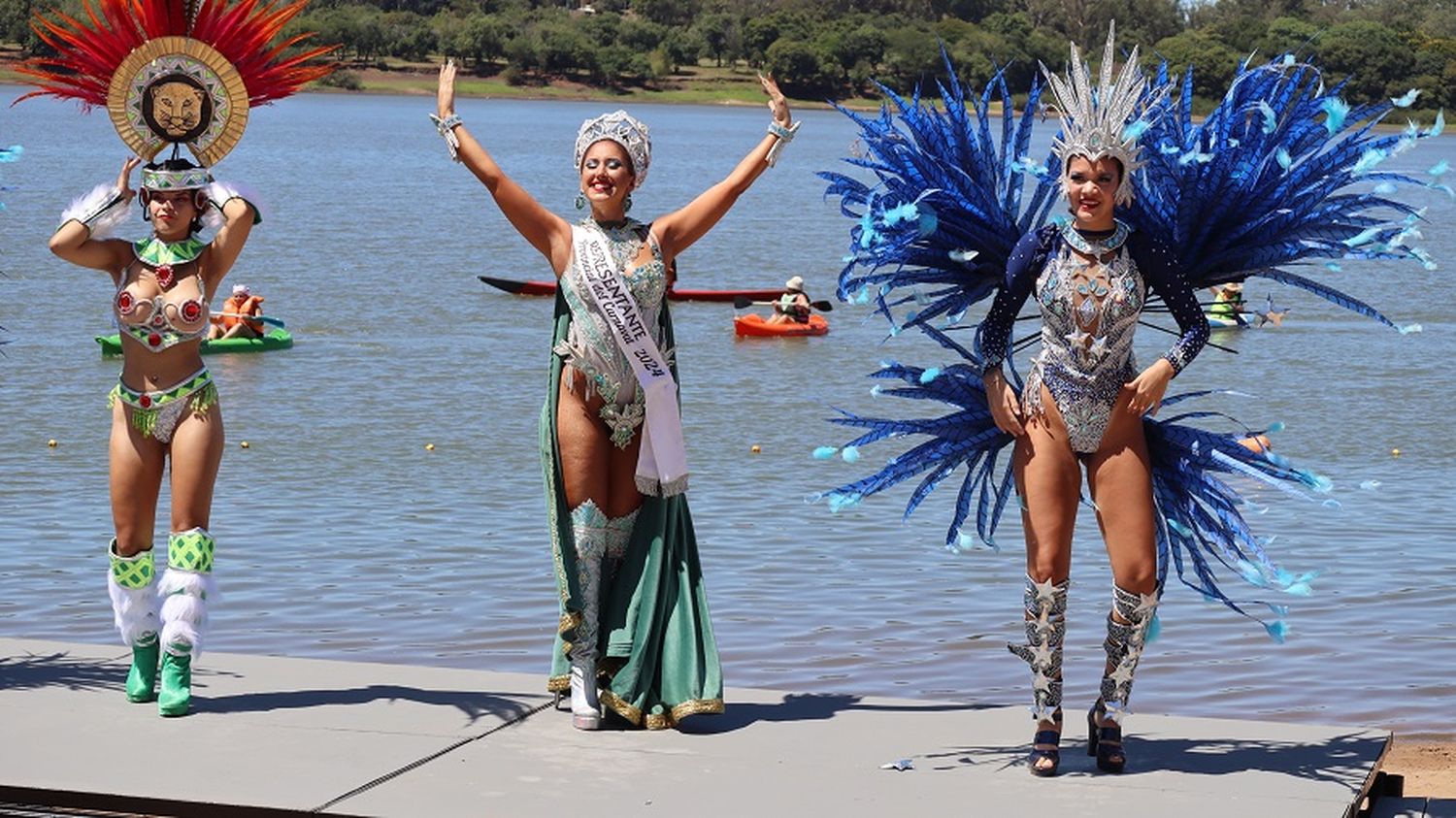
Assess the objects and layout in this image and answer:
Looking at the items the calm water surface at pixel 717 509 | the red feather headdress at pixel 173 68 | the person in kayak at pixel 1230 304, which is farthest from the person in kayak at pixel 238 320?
the red feather headdress at pixel 173 68

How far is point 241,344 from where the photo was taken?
79.4ft

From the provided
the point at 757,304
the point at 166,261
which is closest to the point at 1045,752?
the point at 166,261

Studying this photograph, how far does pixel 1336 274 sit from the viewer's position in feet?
143

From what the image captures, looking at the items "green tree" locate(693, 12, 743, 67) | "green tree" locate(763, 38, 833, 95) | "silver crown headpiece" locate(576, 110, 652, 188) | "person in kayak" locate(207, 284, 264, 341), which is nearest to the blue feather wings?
"silver crown headpiece" locate(576, 110, 652, 188)

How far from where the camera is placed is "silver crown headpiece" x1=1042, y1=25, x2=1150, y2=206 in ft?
21.7

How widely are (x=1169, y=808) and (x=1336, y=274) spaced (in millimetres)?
38865

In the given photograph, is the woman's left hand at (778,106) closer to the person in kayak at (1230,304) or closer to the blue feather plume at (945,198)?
the blue feather plume at (945,198)

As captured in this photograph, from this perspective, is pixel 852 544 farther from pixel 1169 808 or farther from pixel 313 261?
pixel 313 261

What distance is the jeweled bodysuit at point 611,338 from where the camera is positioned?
282 inches

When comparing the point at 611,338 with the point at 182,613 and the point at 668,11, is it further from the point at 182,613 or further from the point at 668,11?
the point at 668,11

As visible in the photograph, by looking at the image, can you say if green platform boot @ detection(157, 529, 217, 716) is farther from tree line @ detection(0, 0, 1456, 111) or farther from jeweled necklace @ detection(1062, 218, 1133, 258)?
tree line @ detection(0, 0, 1456, 111)

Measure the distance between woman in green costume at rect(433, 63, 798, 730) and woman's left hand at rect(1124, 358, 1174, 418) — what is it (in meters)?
1.44

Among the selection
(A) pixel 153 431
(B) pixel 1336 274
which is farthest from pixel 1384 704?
(B) pixel 1336 274

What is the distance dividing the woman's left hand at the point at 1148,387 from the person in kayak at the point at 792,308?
67.9 ft
